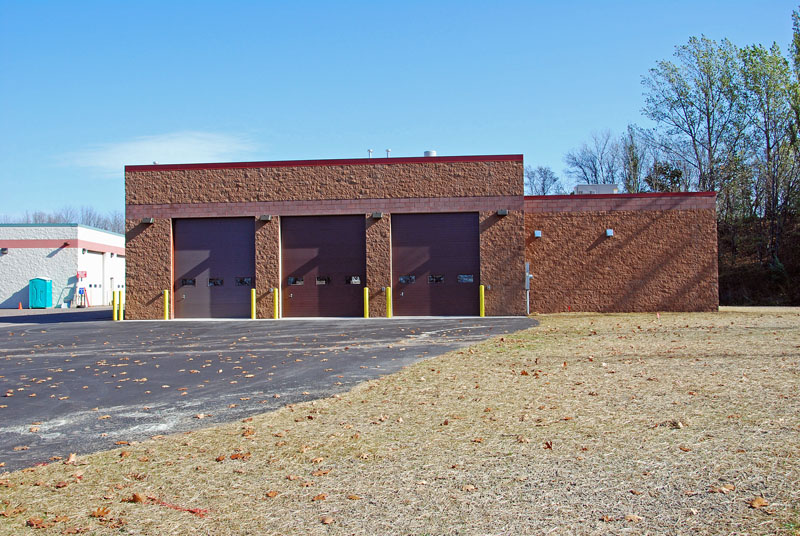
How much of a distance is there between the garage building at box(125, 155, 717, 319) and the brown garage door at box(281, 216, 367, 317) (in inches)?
1.7

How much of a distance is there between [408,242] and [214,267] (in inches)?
305

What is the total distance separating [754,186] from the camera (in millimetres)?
46844

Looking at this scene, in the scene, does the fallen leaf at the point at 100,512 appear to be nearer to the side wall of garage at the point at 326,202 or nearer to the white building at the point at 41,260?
the side wall of garage at the point at 326,202

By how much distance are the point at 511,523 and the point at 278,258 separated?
23.7 m

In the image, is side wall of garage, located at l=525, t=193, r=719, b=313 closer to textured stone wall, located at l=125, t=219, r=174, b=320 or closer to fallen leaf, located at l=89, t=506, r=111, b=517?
textured stone wall, located at l=125, t=219, r=174, b=320

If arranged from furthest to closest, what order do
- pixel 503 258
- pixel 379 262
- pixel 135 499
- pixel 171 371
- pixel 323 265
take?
pixel 323 265 → pixel 379 262 → pixel 503 258 → pixel 171 371 → pixel 135 499

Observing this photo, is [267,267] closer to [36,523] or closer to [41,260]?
[36,523]

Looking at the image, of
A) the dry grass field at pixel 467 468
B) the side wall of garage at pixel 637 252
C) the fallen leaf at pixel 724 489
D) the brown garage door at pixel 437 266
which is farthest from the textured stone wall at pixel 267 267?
the fallen leaf at pixel 724 489

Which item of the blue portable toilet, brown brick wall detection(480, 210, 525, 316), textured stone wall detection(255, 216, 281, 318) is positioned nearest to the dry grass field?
brown brick wall detection(480, 210, 525, 316)

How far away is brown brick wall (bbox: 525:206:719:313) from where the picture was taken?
90.2 ft

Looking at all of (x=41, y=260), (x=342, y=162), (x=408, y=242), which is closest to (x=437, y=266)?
(x=408, y=242)

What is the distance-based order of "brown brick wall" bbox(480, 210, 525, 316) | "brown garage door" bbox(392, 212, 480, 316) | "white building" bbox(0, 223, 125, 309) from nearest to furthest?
"brown brick wall" bbox(480, 210, 525, 316) → "brown garage door" bbox(392, 212, 480, 316) → "white building" bbox(0, 223, 125, 309)

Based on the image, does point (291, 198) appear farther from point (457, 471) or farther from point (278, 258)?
point (457, 471)

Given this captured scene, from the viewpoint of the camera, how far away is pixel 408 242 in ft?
89.8
